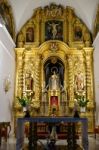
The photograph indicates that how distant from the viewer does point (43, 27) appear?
1559 centimetres

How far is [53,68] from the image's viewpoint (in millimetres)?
15391

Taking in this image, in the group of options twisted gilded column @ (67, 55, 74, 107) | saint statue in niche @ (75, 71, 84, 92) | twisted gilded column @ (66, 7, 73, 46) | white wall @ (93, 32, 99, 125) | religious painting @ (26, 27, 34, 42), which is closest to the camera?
white wall @ (93, 32, 99, 125)

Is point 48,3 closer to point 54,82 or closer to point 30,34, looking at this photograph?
point 30,34

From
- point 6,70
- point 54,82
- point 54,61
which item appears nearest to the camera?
point 6,70

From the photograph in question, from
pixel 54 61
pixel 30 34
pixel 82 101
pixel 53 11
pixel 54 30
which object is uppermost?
pixel 53 11

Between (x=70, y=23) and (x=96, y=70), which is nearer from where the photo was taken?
(x=96, y=70)

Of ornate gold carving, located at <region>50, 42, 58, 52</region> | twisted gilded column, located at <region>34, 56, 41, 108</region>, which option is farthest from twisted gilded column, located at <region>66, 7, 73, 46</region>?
twisted gilded column, located at <region>34, 56, 41, 108</region>

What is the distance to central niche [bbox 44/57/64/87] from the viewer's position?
49.8 ft

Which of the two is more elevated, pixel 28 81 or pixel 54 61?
pixel 54 61

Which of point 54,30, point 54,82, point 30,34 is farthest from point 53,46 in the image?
point 54,82

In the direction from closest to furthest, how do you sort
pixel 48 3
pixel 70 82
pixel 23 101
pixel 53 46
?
1. pixel 23 101
2. pixel 70 82
3. pixel 53 46
4. pixel 48 3

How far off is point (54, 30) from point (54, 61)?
76.9 inches

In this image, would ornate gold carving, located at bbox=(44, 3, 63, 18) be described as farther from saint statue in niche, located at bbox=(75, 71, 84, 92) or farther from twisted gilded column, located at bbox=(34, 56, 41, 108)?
saint statue in niche, located at bbox=(75, 71, 84, 92)

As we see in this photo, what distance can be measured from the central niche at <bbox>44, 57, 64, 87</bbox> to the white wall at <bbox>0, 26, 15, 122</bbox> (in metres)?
2.07
